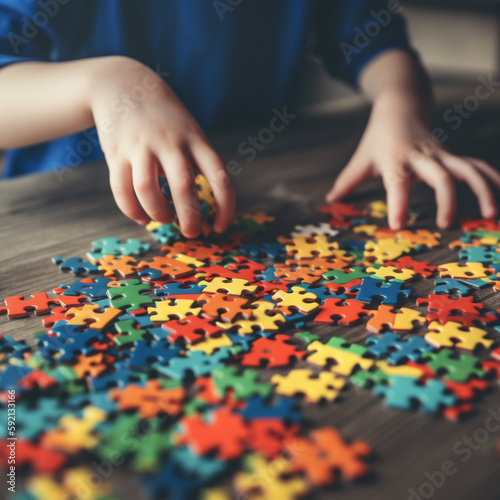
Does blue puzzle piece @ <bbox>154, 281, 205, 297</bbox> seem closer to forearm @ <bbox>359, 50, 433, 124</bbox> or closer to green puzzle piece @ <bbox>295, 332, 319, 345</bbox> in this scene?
green puzzle piece @ <bbox>295, 332, 319, 345</bbox>

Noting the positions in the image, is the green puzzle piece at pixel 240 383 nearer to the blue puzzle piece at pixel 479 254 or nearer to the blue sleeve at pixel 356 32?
the blue puzzle piece at pixel 479 254

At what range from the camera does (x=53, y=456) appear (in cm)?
47

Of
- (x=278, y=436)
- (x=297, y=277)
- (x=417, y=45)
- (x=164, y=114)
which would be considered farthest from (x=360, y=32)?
(x=417, y=45)

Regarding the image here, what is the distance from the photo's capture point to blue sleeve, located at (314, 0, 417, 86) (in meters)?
1.53

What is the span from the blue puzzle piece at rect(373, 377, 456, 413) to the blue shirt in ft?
3.74

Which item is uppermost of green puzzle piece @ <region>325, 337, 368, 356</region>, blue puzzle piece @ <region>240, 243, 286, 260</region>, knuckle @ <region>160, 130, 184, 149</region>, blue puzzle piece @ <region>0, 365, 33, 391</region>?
knuckle @ <region>160, 130, 184, 149</region>

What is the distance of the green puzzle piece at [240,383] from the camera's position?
55 cm

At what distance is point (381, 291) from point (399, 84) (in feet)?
2.39

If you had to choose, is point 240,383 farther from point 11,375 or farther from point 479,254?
point 479,254

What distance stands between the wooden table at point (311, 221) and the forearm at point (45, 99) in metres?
0.12

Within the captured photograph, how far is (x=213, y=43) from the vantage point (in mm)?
1501

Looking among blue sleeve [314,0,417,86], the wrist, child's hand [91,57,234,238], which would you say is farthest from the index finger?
blue sleeve [314,0,417,86]

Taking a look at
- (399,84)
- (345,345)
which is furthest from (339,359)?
(399,84)

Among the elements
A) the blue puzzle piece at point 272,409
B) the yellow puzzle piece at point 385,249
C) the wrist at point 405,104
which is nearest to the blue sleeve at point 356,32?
the wrist at point 405,104
